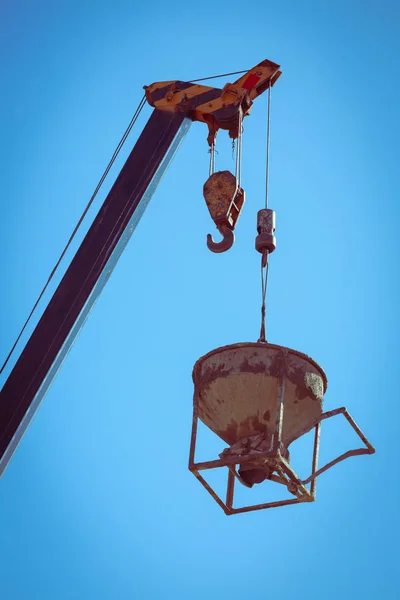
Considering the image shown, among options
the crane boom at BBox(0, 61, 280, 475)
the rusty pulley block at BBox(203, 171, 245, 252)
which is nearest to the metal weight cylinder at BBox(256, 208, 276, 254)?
the rusty pulley block at BBox(203, 171, 245, 252)

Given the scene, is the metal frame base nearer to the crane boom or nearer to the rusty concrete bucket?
the rusty concrete bucket

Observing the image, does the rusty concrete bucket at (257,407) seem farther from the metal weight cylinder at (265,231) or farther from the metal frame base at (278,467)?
the metal weight cylinder at (265,231)

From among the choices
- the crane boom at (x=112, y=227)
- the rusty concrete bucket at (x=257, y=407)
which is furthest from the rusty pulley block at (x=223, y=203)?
the rusty concrete bucket at (x=257, y=407)

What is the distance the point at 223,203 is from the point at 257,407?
2530 millimetres

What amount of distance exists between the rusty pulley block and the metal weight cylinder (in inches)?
15.5

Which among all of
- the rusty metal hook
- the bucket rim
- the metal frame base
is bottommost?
the metal frame base

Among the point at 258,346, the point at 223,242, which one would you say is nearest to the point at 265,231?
the point at 223,242

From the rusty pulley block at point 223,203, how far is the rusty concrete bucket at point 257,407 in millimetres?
1554

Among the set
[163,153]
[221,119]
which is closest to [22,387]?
[163,153]

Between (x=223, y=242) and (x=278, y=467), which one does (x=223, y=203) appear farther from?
(x=278, y=467)

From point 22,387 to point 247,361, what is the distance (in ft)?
7.10

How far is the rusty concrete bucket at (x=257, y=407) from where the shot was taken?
9.79 metres

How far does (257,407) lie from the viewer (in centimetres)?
1001

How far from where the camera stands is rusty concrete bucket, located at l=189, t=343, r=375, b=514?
979 cm
